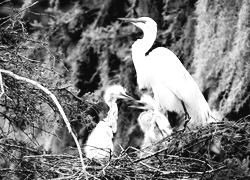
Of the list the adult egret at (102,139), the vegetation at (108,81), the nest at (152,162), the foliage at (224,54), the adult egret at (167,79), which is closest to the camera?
the nest at (152,162)

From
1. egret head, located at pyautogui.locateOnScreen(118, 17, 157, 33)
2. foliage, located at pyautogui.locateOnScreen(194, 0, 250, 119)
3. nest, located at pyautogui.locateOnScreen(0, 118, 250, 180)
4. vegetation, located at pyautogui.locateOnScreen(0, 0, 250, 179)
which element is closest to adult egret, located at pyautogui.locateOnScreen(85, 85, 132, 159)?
vegetation, located at pyautogui.locateOnScreen(0, 0, 250, 179)

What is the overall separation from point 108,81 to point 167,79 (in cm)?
106

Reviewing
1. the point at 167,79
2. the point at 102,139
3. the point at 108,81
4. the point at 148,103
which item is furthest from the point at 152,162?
the point at 108,81

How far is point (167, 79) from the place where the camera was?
5988mm

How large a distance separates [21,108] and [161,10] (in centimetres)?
269

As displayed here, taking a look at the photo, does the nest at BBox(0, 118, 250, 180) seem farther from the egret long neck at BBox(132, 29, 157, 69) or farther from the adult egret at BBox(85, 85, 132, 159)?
the egret long neck at BBox(132, 29, 157, 69)

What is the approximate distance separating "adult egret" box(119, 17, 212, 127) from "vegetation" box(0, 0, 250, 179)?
26 centimetres

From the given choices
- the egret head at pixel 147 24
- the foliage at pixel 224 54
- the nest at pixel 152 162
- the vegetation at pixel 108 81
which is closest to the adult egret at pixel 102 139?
the vegetation at pixel 108 81

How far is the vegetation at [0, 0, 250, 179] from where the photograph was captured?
15.0 ft

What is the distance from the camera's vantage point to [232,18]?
624 centimetres

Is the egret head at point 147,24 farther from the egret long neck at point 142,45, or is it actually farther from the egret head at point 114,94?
the egret head at point 114,94

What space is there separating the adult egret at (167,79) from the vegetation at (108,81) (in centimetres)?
26

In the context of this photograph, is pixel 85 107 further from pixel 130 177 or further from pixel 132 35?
pixel 132 35

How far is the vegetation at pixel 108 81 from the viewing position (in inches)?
180
